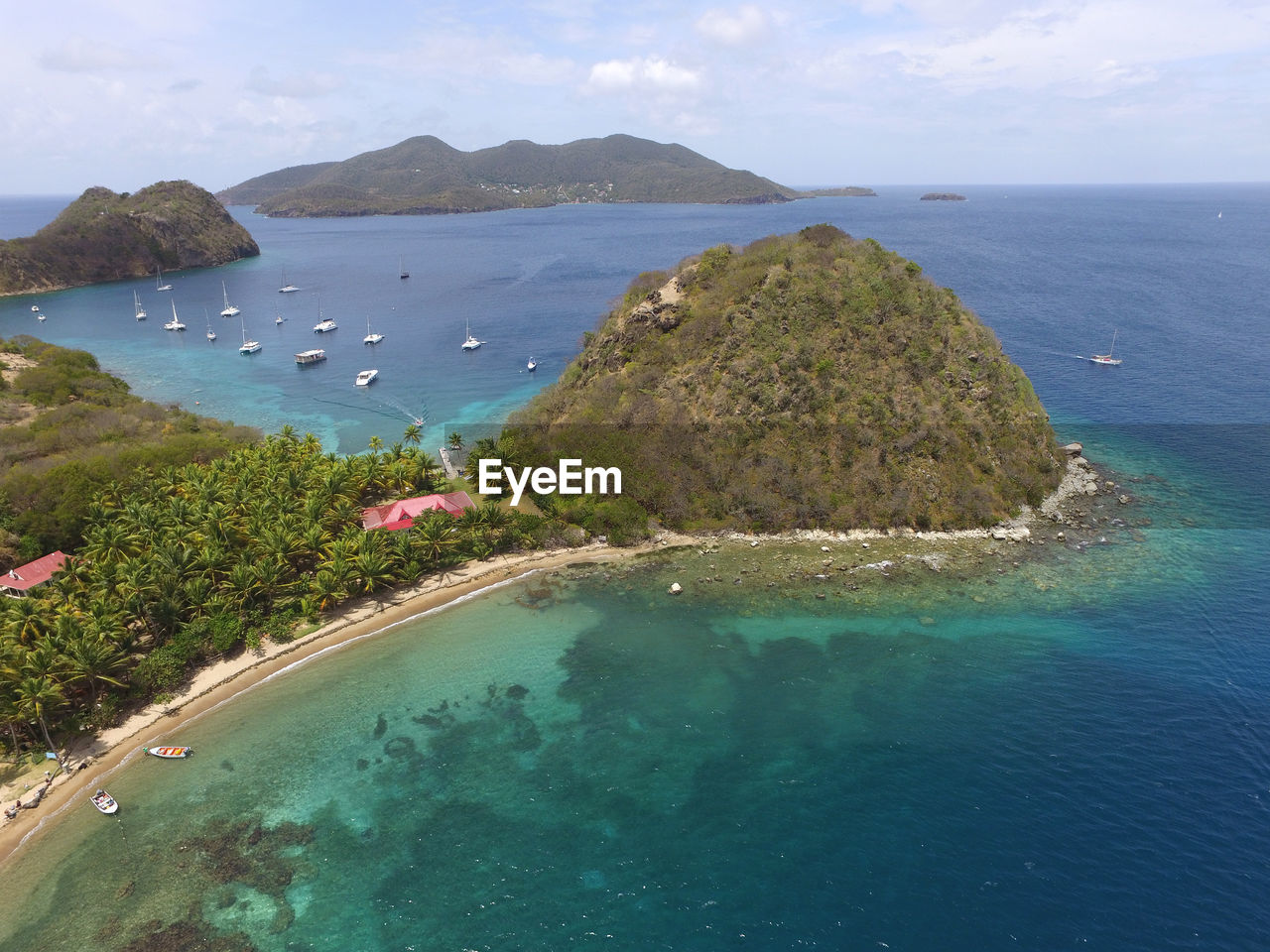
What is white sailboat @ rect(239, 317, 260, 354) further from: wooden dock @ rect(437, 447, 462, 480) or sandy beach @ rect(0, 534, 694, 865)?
sandy beach @ rect(0, 534, 694, 865)

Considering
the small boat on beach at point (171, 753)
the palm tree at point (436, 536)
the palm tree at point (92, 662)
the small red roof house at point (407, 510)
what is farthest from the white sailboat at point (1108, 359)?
the palm tree at point (92, 662)

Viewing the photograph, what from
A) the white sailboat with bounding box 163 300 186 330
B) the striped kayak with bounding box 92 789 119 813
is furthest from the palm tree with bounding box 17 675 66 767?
the white sailboat with bounding box 163 300 186 330

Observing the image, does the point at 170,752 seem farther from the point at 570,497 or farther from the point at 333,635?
the point at 570,497

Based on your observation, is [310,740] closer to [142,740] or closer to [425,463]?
[142,740]

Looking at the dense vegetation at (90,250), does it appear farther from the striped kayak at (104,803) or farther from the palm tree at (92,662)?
the striped kayak at (104,803)

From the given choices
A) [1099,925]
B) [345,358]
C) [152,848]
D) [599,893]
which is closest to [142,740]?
[152,848]

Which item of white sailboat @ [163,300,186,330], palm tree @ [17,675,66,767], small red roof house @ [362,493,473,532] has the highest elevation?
white sailboat @ [163,300,186,330]
